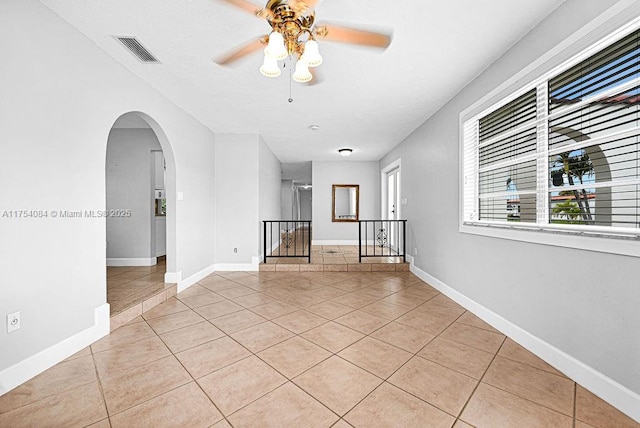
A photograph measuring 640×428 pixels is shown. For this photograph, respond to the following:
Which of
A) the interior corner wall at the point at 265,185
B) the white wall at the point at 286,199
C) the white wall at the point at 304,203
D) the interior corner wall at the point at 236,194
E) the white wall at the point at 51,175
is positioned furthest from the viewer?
the white wall at the point at 304,203

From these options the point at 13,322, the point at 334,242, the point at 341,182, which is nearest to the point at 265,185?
the point at 341,182

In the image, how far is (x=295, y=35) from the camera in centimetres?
162

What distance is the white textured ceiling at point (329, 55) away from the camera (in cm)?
187

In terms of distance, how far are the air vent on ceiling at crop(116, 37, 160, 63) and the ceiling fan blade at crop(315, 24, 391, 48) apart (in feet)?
5.37

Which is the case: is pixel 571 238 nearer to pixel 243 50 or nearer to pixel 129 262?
pixel 243 50

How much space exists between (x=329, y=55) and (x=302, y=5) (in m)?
0.99

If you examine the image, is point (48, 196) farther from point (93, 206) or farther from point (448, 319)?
point (448, 319)

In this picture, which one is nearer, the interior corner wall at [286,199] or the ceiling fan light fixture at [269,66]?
the ceiling fan light fixture at [269,66]

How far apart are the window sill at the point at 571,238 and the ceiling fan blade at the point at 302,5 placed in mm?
2125

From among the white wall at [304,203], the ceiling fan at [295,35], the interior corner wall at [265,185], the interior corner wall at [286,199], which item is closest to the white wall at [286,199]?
the interior corner wall at [286,199]

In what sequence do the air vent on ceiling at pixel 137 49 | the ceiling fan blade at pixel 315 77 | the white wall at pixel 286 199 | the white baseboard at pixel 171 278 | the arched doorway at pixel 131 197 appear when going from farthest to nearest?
the white wall at pixel 286 199 < the arched doorway at pixel 131 197 < the white baseboard at pixel 171 278 < the ceiling fan blade at pixel 315 77 < the air vent on ceiling at pixel 137 49

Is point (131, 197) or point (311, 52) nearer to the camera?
point (311, 52)

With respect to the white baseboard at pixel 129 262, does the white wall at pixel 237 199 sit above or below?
above

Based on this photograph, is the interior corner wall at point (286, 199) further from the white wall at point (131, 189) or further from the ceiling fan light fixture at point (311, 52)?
the ceiling fan light fixture at point (311, 52)
